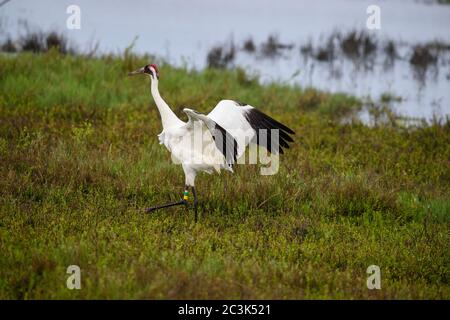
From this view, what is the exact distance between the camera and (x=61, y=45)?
45.7 feet

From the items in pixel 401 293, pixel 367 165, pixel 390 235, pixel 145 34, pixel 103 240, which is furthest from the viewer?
pixel 145 34

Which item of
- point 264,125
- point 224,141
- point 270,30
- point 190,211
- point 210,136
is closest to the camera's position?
point 224,141

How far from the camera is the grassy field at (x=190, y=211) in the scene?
4.82 metres

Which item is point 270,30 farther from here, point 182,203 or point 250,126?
point 182,203

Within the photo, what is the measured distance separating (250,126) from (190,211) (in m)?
1.07

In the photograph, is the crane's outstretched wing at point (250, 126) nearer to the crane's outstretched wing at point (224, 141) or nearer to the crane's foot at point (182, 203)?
the crane's outstretched wing at point (224, 141)

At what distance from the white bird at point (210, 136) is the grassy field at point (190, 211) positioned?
43cm

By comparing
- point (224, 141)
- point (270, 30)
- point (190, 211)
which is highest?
point (270, 30)

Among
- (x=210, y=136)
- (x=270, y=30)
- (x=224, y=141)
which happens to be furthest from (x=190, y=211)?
(x=270, y=30)

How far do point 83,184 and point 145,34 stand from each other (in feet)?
38.2

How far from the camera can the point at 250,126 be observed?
686 centimetres

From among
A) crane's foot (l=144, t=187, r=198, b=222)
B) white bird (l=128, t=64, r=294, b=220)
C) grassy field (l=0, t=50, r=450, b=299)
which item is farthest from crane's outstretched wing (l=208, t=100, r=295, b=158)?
crane's foot (l=144, t=187, r=198, b=222)
